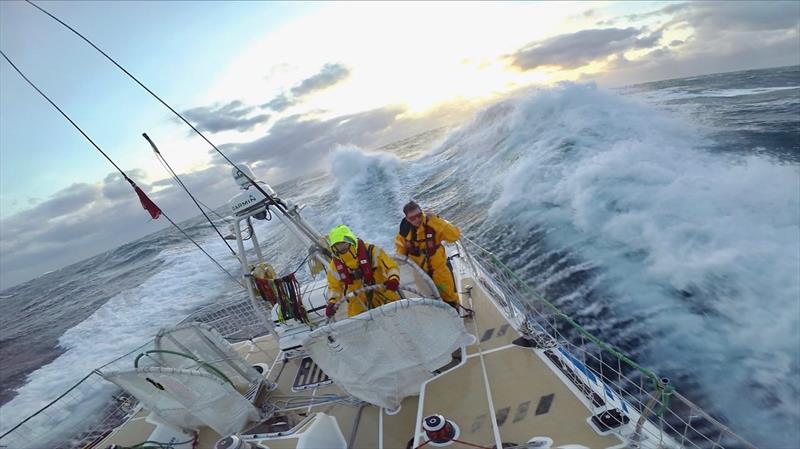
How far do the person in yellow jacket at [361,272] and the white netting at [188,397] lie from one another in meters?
1.47

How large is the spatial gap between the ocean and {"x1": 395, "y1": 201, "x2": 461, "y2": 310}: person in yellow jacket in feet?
8.51

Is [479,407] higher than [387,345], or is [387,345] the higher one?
[387,345]

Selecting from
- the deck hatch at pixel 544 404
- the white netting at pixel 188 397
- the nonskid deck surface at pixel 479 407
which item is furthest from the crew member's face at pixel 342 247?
the deck hatch at pixel 544 404

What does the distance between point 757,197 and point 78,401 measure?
13.5m

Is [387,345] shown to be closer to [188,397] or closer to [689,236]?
[188,397]

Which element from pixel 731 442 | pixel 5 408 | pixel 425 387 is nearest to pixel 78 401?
pixel 5 408

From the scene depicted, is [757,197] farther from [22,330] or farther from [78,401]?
[22,330]

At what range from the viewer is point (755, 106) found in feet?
51.3

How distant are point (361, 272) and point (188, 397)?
2.19 meters

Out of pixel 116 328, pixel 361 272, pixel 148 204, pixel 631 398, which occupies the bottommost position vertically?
pixel 631 398

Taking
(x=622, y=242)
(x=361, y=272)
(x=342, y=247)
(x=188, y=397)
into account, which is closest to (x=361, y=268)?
(x=361, y=272)

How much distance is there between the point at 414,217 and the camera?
4402 millimetres

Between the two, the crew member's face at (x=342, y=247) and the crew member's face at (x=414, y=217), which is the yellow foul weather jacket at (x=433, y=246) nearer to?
the crew member's face at (x=414, y=217)

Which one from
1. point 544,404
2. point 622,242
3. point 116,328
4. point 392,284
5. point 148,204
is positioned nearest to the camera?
point 544,404
